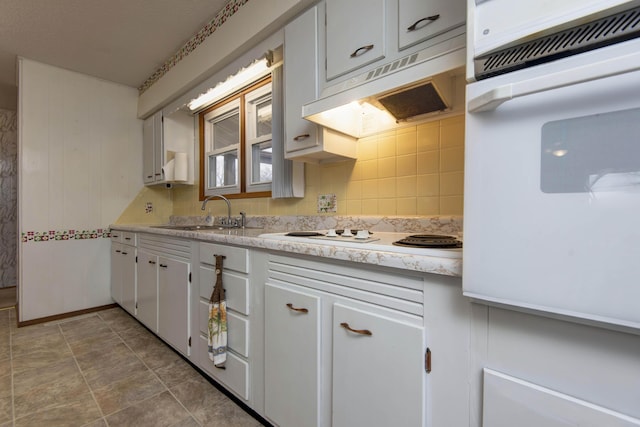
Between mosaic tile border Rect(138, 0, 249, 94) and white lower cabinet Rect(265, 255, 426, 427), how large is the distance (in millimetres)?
1806

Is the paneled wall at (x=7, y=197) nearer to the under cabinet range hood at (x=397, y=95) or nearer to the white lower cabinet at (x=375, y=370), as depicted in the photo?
the under cabinet range hood at (x=397, y=95)

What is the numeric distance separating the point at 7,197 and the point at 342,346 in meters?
5.40

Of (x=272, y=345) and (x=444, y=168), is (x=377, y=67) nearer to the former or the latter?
(x=444, y=168)

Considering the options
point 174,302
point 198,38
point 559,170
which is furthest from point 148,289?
point 559,170

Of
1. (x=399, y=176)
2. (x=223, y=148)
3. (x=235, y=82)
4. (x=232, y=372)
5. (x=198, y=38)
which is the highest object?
(x=198, y=38)

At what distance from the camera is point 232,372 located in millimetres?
1471

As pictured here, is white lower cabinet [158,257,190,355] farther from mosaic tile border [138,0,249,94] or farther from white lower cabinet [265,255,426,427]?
mosaic tile border [138,0,249,94]

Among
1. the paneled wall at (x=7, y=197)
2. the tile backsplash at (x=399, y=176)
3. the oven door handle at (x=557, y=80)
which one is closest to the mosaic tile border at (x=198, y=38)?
the tile backsplash at (x=399, y=176)

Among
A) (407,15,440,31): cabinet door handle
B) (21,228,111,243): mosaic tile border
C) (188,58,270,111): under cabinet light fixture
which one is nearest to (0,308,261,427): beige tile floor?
(21,228,111,243): mosaic tile border

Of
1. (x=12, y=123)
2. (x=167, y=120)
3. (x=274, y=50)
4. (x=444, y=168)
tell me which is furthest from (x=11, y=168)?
(x=444, y=168)

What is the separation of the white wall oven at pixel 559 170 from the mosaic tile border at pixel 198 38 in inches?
73.7

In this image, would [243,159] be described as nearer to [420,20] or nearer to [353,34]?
[353,34]

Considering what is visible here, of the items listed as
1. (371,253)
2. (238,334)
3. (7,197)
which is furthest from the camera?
(7,197)

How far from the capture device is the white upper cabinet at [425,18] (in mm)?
964
